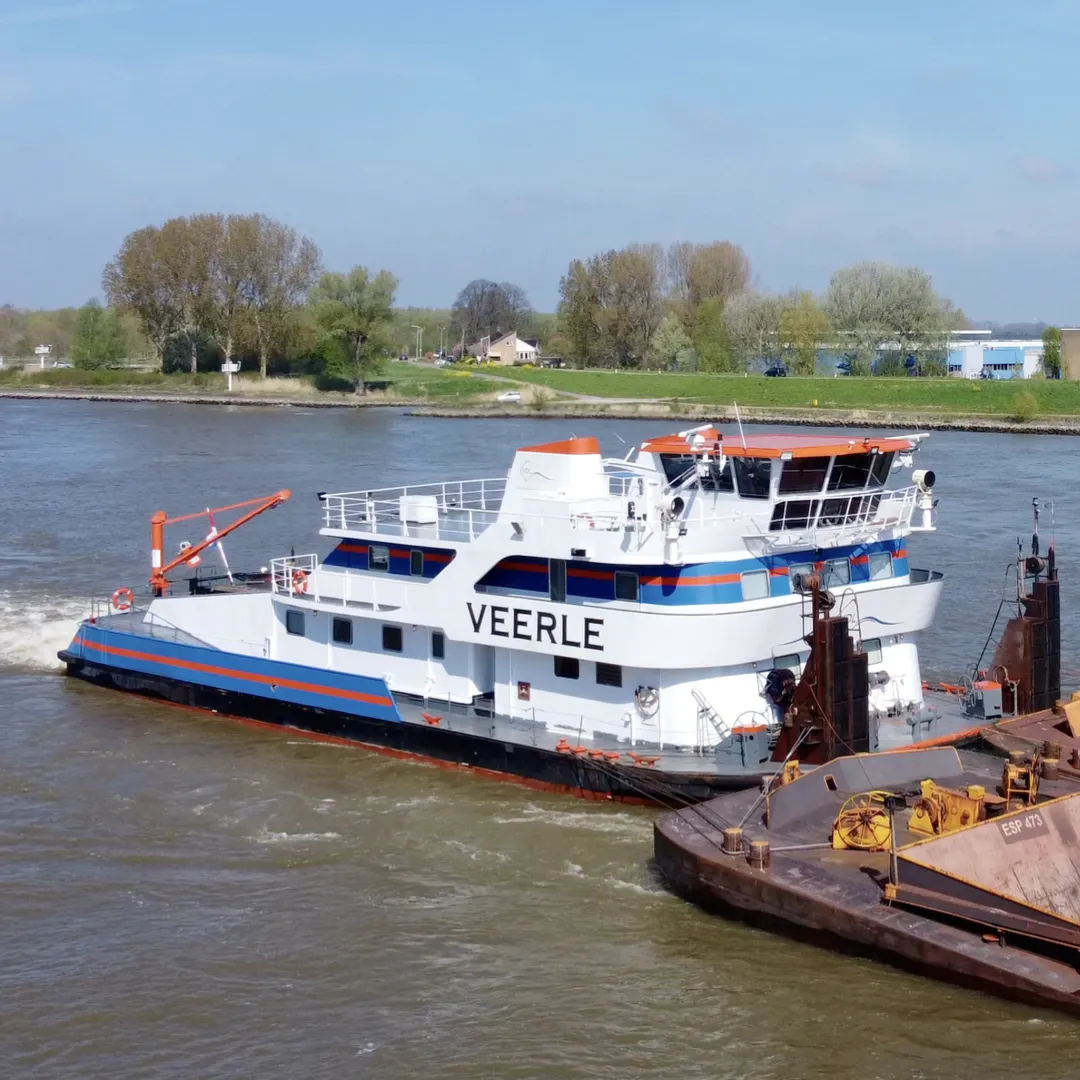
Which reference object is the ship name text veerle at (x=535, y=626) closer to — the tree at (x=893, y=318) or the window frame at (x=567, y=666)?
the window frame at (x=567, y=666)

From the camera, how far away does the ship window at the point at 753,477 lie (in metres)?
18.4

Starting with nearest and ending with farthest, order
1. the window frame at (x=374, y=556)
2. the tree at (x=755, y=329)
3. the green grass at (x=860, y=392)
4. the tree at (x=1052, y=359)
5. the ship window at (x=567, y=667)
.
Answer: the ship window at (x=567, y=667), the window frame at (x=374, y=556), the green grass at (x=860, y=392), the tree at (x=1052, y=359), the tree at (x=755, y=329)

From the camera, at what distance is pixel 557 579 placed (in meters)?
18.9

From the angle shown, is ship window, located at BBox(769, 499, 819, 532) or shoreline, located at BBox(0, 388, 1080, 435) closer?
ship window, located at BBox(769, 499, 819, 532)

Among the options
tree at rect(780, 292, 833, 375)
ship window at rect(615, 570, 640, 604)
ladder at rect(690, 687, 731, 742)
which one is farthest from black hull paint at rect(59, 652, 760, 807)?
tree at rect(780, 292, 833, 375)

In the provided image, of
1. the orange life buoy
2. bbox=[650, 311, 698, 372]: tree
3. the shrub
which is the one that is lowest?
the orange life buoy

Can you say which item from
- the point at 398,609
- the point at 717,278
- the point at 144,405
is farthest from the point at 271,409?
the point at 398,609

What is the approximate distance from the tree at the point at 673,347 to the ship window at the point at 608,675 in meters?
92.2

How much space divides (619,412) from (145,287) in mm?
35213

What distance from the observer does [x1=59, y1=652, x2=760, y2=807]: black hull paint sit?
1739 centimetres

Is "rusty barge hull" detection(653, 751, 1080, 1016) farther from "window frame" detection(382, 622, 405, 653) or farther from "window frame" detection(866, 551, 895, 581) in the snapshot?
"window frame" detection(382, 622, 405, 653)

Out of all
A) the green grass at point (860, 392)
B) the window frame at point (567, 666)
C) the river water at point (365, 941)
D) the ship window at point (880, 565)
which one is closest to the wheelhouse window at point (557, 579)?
the window frame at point (567, 666)

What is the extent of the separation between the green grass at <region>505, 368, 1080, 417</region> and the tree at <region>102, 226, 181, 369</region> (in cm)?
2704

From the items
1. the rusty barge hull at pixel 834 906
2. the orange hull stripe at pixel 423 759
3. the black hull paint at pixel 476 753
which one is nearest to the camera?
the rusty barge hull at pixel 834 906
